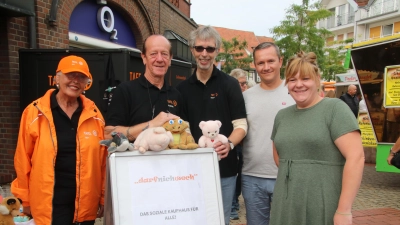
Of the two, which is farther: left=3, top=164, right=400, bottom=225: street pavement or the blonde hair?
left=3, top=164, right=400, bottom=225: street pavement

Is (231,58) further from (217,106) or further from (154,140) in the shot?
(154,140)

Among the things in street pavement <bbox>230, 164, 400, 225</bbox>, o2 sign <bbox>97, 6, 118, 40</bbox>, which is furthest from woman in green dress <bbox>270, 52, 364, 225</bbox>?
o2 sign <bbox>97, 6, 118, 40</bbox>

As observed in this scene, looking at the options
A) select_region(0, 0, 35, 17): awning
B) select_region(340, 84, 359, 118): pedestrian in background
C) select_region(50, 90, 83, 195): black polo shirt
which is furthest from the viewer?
select_region(340, 84, 359, 118): pedestrian in background

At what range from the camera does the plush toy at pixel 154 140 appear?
2045 mm

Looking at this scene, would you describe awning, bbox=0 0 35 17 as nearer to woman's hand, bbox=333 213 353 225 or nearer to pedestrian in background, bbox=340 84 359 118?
woman's hand, bbox=333 213 353 225

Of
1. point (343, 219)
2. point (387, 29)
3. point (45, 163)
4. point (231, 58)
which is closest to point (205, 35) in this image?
point (45, 163)

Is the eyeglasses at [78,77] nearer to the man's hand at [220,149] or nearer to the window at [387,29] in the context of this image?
the man's hand at [220,149]

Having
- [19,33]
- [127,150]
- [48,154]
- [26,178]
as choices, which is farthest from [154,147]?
[19,33]

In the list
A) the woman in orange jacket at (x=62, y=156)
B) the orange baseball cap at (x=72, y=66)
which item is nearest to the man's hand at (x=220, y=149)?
the woman in orange jacket at (x=62, y=156)

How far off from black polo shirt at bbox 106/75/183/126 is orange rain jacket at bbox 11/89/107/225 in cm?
28

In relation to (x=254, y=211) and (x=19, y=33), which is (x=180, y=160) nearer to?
(x=254, y=211)

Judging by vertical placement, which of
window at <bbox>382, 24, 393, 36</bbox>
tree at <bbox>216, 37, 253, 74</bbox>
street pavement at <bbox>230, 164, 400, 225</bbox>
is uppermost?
window at <bbox>382, 24, 393, 36</bbox>

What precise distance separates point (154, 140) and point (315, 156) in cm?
102

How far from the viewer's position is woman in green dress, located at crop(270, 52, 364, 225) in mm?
2043
